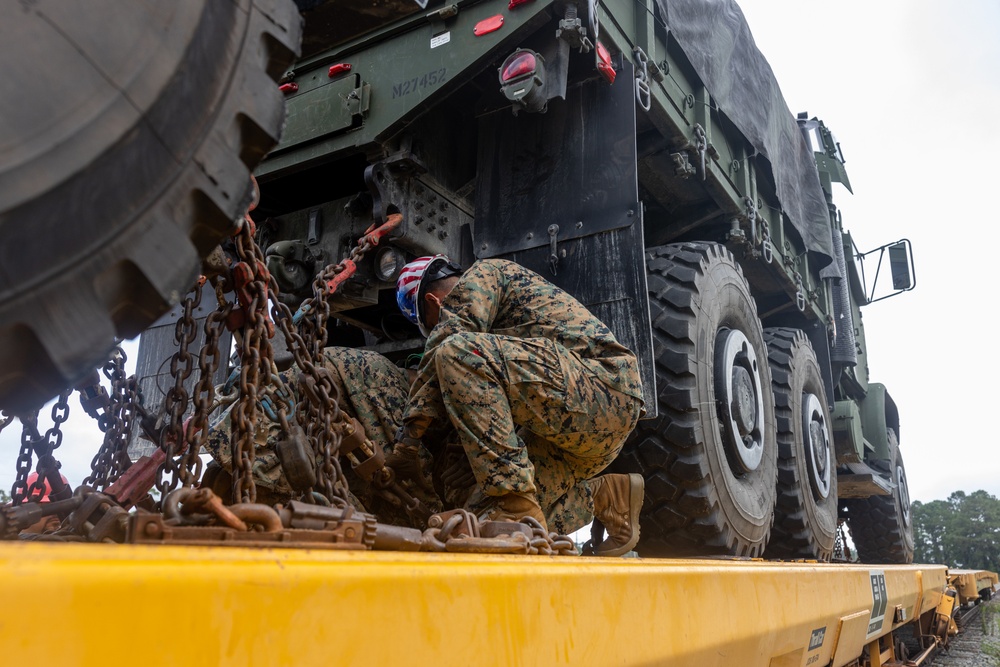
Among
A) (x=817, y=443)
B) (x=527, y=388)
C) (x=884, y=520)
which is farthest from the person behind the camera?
(x=884, y=520)

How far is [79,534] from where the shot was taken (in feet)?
4.51

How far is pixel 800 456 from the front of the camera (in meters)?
4.61

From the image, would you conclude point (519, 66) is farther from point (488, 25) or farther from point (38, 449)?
point (38, 449)

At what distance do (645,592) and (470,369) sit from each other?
3.65ft

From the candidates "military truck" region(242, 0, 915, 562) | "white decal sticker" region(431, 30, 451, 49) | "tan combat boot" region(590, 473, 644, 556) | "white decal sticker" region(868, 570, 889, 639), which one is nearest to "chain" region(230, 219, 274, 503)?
"military truck" region(242, 0, 915, 562)

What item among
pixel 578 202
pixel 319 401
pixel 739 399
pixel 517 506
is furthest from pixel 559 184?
pixel 319 401

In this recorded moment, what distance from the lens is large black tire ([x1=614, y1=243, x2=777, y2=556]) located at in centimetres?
320

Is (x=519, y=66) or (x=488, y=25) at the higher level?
(x=488, y=25)

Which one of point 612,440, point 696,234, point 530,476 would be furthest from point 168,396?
point 696,234

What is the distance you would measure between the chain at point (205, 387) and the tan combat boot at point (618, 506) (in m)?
1.63

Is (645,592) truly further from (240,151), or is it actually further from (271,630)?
(240,151)

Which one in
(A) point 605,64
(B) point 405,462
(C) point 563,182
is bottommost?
(B) point 405,462

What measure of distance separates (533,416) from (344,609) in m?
1.67

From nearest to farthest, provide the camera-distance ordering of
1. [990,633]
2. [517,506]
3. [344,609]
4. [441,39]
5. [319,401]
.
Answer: [344,609]
[319,401]
[517,506]
[441,39]
[990,633]
